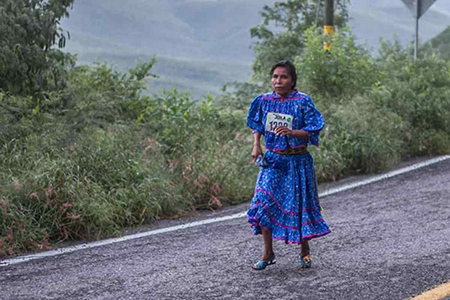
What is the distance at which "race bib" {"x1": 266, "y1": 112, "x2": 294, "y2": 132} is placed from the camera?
249 inches

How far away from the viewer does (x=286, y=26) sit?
2205 cm

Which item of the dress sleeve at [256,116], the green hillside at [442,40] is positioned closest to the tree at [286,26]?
the green hillside at [442,40]

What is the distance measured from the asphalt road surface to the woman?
288mm

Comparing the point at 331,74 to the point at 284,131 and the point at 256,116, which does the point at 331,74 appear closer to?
the point at 256,116

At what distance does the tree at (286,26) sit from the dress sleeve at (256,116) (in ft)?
46.4

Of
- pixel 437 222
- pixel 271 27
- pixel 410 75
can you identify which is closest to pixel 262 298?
pixel 437 222

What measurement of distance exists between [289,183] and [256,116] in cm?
59

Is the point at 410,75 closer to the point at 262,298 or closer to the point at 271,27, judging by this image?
the point at 271,27

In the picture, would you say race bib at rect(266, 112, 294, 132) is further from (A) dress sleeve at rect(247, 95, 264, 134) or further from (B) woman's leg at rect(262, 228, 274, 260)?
(B) woman's leg at rect(262, 228, 274, 260)

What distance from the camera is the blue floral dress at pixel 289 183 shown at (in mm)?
6328

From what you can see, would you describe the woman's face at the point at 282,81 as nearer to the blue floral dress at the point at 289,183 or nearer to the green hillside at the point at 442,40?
the blue floral dress at the point at 289,183

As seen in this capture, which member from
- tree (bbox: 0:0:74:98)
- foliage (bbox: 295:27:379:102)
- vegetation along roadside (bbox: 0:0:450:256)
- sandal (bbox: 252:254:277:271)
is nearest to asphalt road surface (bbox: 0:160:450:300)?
sandal (bbox: 252:254:277:271)

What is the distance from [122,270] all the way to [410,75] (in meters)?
9.38

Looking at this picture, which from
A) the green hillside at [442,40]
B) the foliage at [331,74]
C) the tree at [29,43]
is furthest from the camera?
the green hillside at [442,40]
